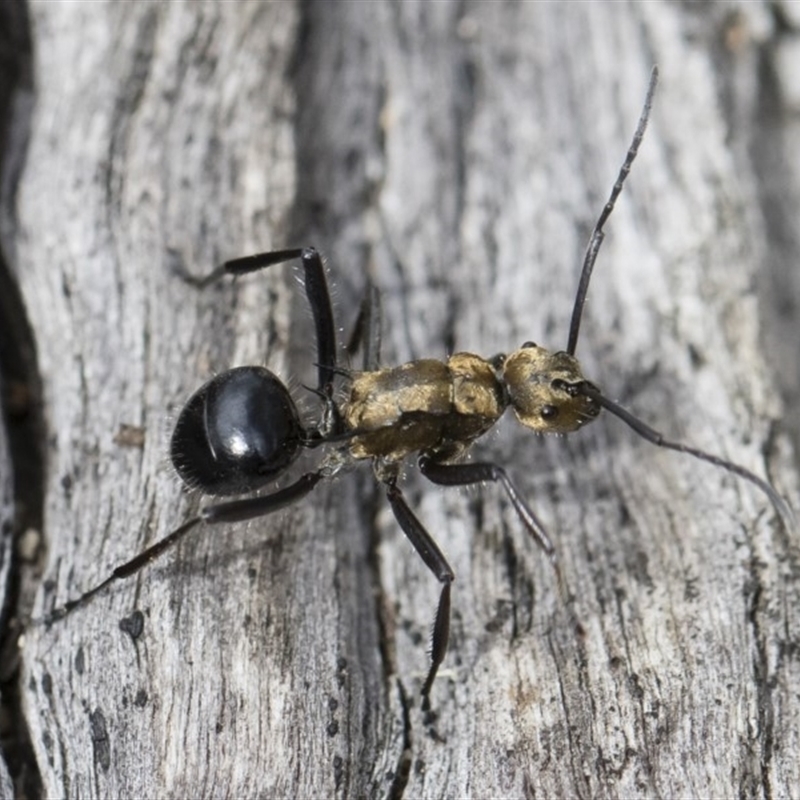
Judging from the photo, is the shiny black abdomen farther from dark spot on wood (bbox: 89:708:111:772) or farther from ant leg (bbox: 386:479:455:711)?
dark spot on wood (bbox: 89:708:111:772)

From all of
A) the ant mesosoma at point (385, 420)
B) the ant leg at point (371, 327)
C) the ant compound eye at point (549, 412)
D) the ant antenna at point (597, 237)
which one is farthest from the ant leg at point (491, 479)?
the ant antenna at point (597, 237)

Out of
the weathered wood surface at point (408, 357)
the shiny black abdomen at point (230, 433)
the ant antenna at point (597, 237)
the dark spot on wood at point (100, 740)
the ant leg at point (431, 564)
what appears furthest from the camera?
the ant antenna at point (597, 237)

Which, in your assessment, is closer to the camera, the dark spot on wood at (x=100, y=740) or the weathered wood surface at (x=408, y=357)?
the dark spot on wood at (x=100, y=740)

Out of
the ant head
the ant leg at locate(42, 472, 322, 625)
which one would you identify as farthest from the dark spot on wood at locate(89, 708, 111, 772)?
the ant head

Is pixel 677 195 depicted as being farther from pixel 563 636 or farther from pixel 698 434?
pixel 563 636

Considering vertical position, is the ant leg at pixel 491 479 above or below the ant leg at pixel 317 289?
below

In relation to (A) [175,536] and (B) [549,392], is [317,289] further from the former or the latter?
(A) [175,536]

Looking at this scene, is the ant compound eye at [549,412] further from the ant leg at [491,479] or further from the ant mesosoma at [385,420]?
the ant leg at [491,479]
